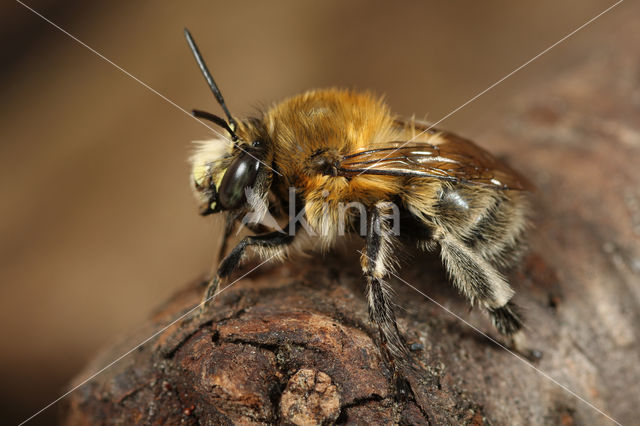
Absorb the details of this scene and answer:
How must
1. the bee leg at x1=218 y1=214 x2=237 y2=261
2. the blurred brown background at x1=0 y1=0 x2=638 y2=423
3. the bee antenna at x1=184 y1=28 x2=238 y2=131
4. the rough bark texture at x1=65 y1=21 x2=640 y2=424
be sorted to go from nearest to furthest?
the rough bark texture at x1=65 y1=21 x2=640 y2=424 → the bee antenna at x1=184 y1=28 x2=238 y2=131 → the bee leg at x1=218 y1=214 x2=237 y2=261 → the blurred brown background at x1=0 y1=0 x2=638 y2=423

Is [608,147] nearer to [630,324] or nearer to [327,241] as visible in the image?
[630,324]

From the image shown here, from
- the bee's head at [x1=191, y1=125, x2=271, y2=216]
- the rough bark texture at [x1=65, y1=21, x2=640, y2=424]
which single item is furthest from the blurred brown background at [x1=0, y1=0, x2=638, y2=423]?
the bee's head at [x1=191, y1=125, x2=271, y2=216]

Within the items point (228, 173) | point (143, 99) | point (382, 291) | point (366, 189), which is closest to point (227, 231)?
point (228, 173)

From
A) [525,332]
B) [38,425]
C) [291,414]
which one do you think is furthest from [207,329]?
[38,425]

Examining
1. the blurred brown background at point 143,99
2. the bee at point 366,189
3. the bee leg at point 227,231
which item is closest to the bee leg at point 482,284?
the bee at point 366,189

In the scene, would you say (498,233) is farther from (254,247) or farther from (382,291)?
(254,247)

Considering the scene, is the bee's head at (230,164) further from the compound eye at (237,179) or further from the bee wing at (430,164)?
the bee wing at (430,164)

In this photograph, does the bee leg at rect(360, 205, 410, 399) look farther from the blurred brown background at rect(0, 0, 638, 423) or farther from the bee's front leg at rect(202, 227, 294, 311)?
the blurred brown background at rect(0, 0, 638, 423)
